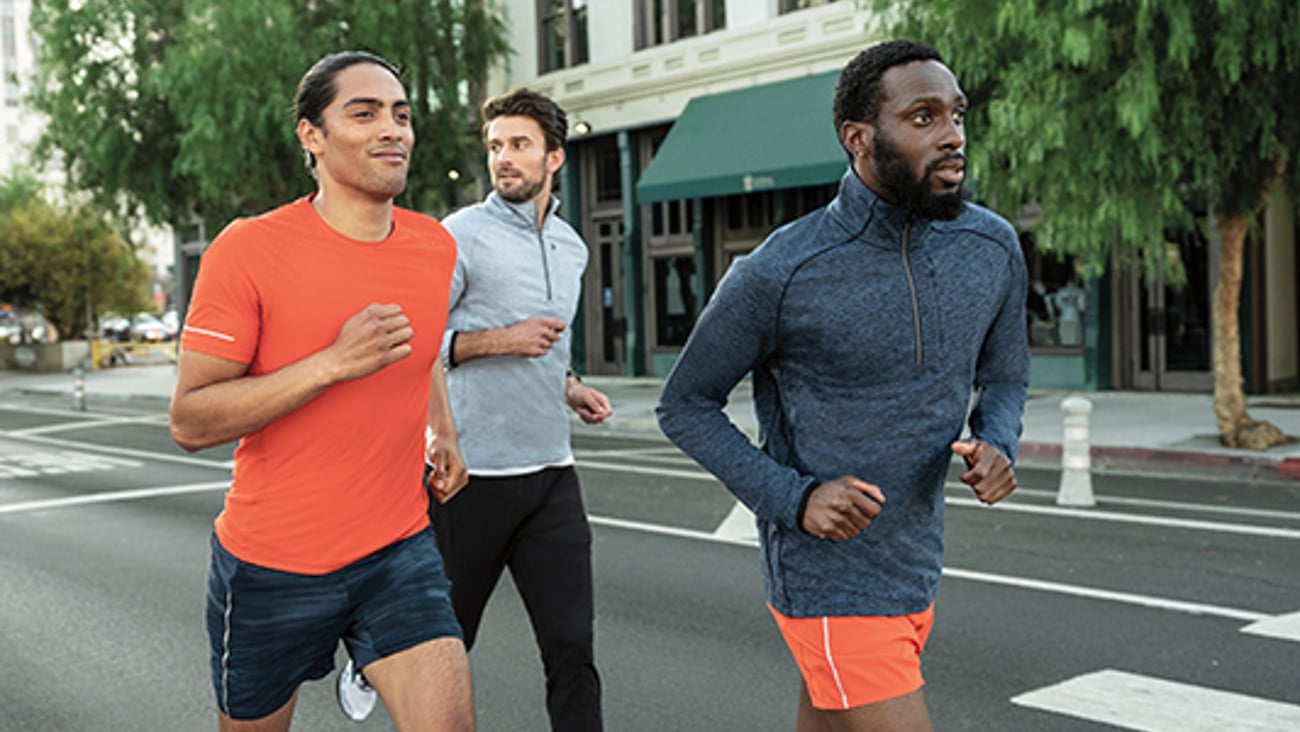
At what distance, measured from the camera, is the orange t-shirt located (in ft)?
9.93

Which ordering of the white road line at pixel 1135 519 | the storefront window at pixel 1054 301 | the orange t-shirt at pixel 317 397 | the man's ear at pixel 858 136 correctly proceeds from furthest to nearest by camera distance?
1. the storefront window at pixel 1054 301
2. the white road line at pixel 1135 519
3. the orange t-shirt at pixel 317 397
4. the man's ear at pixel 858 136

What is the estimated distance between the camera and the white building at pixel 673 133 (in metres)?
21.6

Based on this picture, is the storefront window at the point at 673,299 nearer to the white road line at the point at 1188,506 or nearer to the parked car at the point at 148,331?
the white road line at the point at 1188,506

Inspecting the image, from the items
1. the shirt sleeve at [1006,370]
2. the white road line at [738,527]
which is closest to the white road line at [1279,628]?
the white road line at [738,527]

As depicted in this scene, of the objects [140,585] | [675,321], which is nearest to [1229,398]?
[140,585]

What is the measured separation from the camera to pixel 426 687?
3.16 meters

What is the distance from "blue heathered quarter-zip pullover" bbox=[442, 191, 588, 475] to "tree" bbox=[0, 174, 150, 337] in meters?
36.1

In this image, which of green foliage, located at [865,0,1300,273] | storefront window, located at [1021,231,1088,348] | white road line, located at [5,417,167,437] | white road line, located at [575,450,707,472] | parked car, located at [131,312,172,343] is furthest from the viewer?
parked car, located at [131,312,172,343]

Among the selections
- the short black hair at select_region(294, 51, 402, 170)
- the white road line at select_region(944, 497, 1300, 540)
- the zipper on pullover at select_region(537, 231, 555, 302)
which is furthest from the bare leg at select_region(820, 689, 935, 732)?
the white road line at select_region(944, 497, 1300, 540)

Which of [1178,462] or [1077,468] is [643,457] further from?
[1077,468]

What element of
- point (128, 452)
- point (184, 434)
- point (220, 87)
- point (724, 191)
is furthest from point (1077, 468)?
point (220, 87)

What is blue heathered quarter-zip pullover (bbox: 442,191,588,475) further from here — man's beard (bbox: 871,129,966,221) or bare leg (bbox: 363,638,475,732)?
man's beard (bbox: 871,129,966,221)

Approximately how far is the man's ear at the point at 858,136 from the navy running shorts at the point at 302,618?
4.52ft

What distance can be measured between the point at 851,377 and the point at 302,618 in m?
1.35
